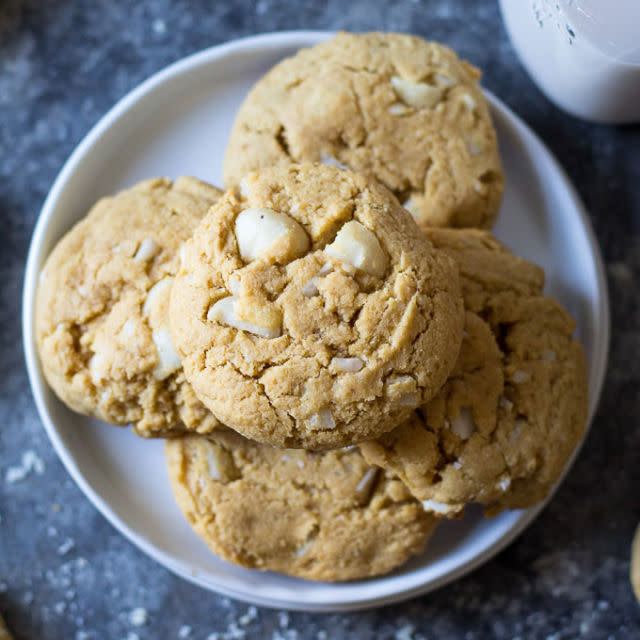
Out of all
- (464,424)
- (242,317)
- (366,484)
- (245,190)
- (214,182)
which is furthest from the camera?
(214,182)

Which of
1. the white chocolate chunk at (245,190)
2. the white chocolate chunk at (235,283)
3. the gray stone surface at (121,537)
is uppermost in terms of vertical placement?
the white chocolate chunk at (245,190)

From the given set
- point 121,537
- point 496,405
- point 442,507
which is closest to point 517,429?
point 496,405

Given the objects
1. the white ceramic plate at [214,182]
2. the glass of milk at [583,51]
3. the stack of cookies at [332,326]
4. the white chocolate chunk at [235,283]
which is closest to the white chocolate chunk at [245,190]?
the stack of cookies at [332,326]

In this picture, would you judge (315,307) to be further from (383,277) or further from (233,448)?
(233,448)

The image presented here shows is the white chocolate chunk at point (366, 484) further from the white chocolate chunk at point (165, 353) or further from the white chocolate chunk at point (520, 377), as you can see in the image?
the white chocolate chunk at point (165, 353)

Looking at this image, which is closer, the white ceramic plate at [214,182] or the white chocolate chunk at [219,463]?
the white chocolate chunk at [219,463]

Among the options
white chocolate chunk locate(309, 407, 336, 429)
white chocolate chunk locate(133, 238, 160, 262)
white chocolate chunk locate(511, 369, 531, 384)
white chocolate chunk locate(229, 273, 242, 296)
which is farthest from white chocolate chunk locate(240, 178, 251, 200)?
white chocolate chunk locate(511, 369, 531, 384)

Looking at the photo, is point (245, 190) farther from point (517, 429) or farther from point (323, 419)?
point (517, 429)
